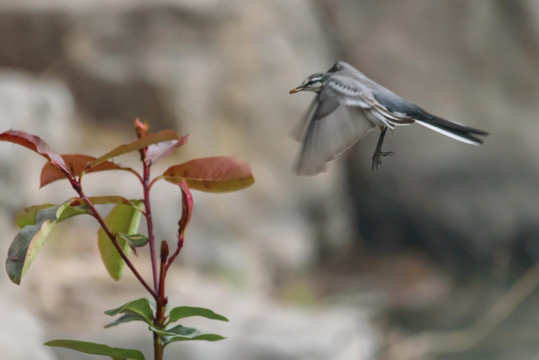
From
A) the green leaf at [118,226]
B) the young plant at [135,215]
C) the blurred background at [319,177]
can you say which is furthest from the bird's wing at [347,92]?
the blurred background at [319,177]

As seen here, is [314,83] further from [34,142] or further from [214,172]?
[34,142]

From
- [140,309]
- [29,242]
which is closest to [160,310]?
[140,309]

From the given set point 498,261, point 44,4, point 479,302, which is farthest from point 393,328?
point 44,4

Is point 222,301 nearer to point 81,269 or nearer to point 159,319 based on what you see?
point 81,269

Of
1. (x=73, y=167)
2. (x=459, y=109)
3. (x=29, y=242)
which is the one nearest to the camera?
(x=29, y=242)

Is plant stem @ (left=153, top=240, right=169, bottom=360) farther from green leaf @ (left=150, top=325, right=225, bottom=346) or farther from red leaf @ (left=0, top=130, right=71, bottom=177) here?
red leaf @ (left=0, top=130, right=71, bottom=177)

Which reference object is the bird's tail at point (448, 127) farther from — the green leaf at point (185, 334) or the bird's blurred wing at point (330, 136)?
the green leaf at point (185, 334)

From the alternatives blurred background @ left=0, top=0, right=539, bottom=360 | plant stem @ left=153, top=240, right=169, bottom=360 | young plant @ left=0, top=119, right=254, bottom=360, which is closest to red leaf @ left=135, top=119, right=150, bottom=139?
young plant @ left=0, top=119, right=254, bottom=360
